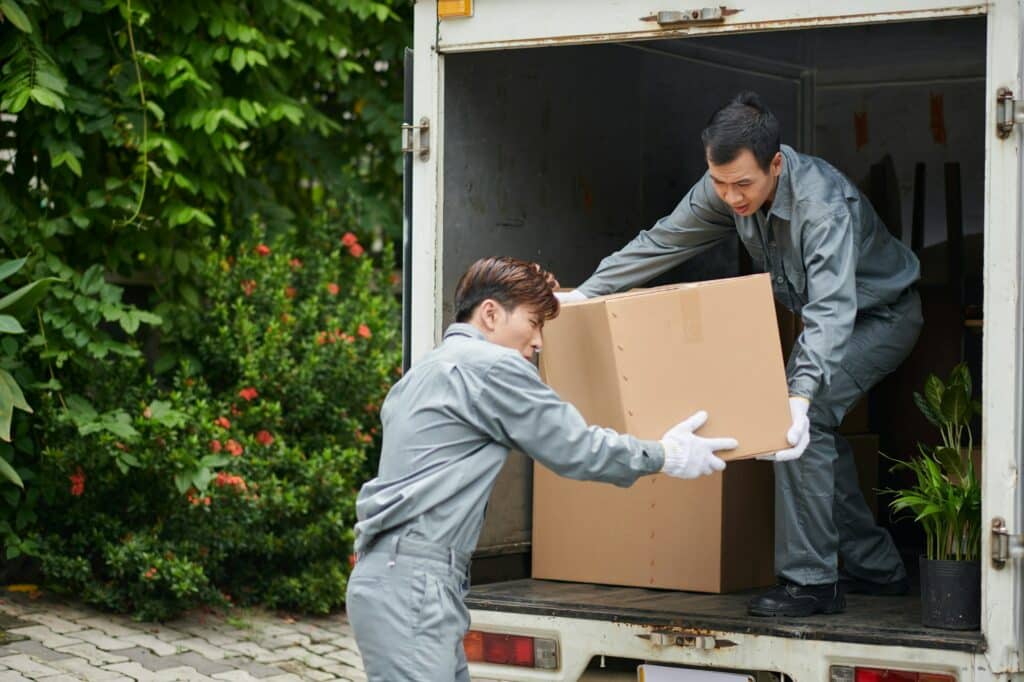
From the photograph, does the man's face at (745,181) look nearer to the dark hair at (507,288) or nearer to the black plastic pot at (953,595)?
the dark hair at (507,288)

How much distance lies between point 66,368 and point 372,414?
4.76 ft

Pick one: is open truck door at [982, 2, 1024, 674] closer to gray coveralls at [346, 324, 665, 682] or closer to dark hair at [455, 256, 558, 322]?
gray coveralls at [346, 324, 665, 682]

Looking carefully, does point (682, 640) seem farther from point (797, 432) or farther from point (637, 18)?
point (637, 18)

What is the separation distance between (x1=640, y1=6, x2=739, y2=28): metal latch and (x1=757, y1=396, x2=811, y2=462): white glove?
97 cm

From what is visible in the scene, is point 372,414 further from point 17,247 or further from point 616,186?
point 616,186

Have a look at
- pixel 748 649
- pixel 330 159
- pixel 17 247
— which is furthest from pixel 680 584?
pixel 330 159

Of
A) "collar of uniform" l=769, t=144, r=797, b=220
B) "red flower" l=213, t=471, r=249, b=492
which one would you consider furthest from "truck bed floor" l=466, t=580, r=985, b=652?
"red flower" l=213, t=471, r=249, b=492

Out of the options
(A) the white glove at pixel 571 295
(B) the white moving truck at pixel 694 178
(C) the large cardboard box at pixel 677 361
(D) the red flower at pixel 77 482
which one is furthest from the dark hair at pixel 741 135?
(D) the red flower at pixel 77 482

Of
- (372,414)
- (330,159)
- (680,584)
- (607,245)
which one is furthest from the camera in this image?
(330,159)

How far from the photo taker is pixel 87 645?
18.9ft

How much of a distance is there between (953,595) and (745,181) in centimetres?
116

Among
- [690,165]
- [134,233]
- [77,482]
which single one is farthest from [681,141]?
[77,482]

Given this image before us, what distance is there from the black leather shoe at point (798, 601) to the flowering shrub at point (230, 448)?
289 cm

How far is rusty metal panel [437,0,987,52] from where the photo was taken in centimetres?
341
